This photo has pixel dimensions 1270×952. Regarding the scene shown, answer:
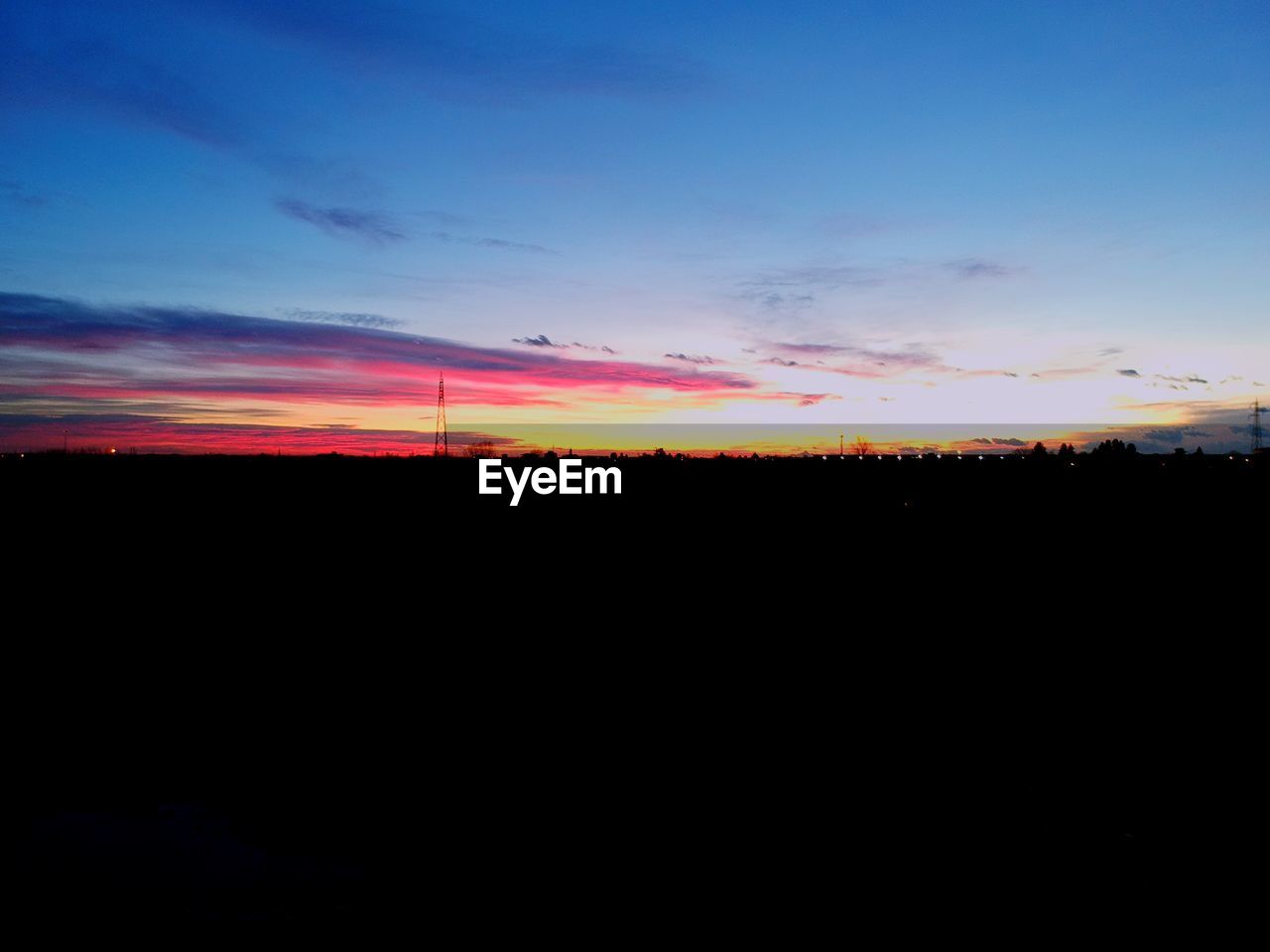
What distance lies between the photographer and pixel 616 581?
2236cm

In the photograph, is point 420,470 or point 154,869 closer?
point 154,869

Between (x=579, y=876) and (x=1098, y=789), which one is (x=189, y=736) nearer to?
(x=579, y=876)

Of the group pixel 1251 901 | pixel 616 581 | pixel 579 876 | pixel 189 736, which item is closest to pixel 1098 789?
pixel 1251 901

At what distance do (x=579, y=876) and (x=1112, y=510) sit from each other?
41812 mm

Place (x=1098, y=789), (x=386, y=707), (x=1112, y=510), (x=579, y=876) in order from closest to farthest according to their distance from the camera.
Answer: (x=579, y=876) → (x=1098, y=789) → (x=386, y=707) → (x=1112, y=510)

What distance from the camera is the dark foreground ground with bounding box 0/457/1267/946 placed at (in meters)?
7.45

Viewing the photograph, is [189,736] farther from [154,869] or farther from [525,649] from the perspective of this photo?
[525,649]

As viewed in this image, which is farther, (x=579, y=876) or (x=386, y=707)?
(x=386, y=707)

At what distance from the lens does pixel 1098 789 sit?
30.3 feet

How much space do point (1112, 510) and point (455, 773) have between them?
4107 cm

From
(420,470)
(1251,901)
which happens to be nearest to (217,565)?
(1251,901)

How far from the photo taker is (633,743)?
429 inches

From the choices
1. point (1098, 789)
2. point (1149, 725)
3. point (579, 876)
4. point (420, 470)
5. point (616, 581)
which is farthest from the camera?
point (420, 470)

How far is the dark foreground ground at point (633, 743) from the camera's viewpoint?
24.5ft
